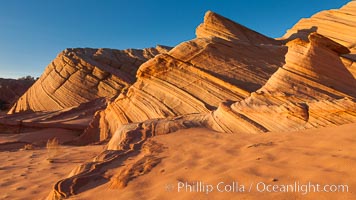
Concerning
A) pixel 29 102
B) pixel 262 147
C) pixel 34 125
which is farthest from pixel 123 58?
pixel 262 147

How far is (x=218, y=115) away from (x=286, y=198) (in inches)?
184

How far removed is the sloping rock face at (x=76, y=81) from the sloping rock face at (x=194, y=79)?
12107 millimetres

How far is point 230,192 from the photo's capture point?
2969 millimetres

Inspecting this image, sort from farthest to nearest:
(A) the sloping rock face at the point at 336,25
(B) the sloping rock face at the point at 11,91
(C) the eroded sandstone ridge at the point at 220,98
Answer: (B) the sloping rock face at the point at 11,91
(A) the sloping rock face at the point at 336,25
(C) the eroded sandstone ridge at the point at 220,98

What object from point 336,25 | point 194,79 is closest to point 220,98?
point 194,79

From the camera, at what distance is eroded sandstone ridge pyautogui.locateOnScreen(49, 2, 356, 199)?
5.22 m

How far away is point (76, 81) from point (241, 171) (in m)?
24.1

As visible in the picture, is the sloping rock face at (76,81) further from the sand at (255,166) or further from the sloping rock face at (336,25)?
the sand at (255,166)

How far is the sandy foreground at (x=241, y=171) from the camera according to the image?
9.32 feet

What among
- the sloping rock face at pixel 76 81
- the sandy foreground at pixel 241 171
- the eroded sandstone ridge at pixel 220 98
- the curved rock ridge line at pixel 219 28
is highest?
the curved rock ridge line at pixel 219 28

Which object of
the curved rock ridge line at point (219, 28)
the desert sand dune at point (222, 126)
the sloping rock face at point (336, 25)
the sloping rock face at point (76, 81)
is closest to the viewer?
the desert sand dune at point (222, 126)

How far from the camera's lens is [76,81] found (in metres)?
25.3

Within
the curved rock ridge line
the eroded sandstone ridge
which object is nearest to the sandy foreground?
the eroded sandstone ridge

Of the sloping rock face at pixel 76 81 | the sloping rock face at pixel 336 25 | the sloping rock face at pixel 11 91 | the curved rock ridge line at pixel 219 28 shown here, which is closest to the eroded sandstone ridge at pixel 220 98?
the curved rock ridge line at pixel 219 28
